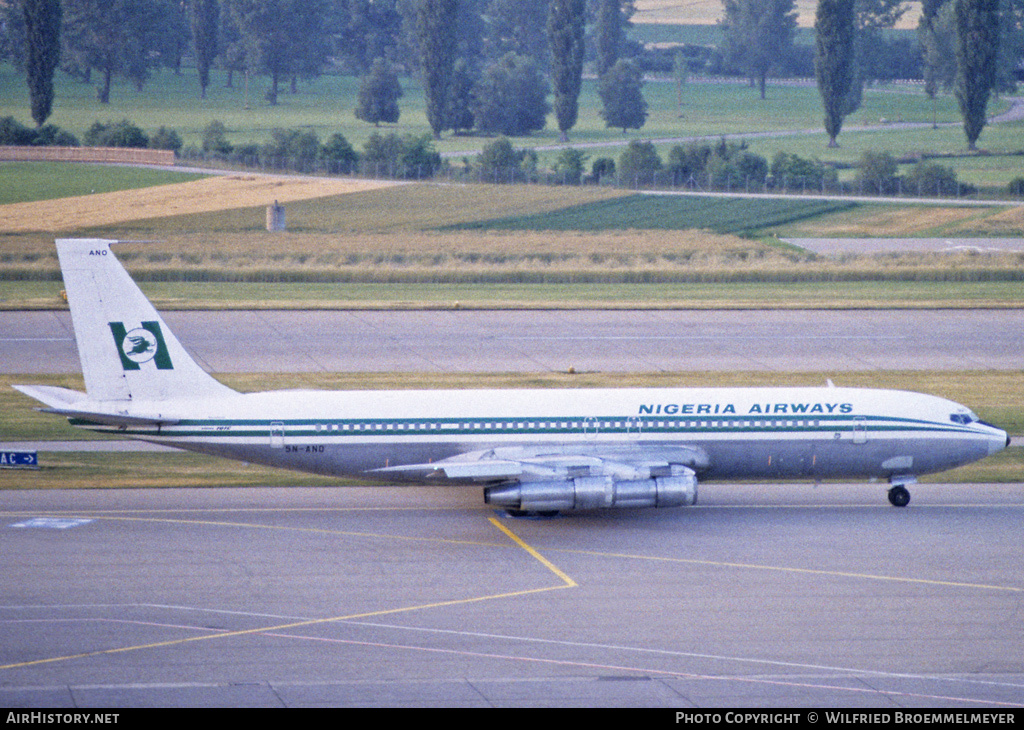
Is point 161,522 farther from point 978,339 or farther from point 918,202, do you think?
point 918,202

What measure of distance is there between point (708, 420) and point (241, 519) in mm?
13260

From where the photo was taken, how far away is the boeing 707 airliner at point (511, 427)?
34.0 meters

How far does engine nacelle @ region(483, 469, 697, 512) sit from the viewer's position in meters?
33.3

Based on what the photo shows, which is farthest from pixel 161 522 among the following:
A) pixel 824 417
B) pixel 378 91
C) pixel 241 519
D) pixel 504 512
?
pixel 378 91

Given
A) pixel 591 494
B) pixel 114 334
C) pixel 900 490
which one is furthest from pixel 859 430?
pixel 114 334

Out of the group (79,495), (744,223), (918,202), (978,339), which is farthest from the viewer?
(918,202)

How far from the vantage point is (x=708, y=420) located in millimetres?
36031

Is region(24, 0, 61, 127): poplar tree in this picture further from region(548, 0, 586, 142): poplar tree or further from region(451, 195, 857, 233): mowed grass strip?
region(451, 195, 857, 233): mowed grass strip

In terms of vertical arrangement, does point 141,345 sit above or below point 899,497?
above

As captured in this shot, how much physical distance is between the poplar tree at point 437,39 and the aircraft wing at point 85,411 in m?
131

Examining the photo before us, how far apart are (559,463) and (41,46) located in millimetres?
Answer: 126640

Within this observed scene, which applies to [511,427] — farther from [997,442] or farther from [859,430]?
[997,442]

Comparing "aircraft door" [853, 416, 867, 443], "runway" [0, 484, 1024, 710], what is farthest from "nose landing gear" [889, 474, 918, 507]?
"aircraft door" [853, 416, 867, 443]

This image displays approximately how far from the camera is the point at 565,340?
208ft
